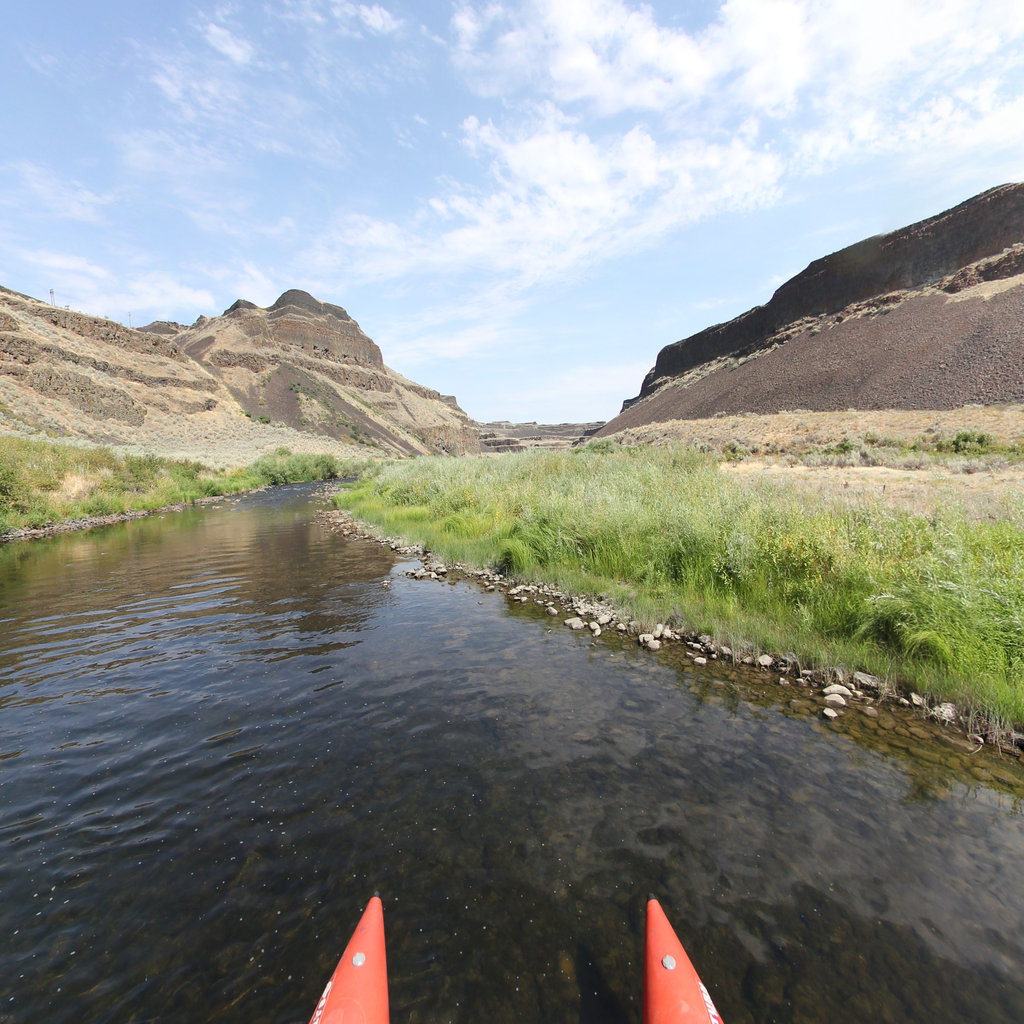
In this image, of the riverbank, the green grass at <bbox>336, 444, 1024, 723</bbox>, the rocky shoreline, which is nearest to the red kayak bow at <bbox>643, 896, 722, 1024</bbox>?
the rocky shoreline

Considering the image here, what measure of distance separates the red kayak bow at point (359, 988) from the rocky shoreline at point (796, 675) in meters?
4.61

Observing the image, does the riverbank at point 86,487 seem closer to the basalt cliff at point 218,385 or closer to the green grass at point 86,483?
the green grass at point 86,483

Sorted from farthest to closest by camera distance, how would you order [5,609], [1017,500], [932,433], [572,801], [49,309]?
[49,309], [932,433], [5,609], [1017,500], [572,801]

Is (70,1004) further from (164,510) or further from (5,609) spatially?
(164,510)

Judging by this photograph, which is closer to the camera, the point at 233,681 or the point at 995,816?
the point at 995,816

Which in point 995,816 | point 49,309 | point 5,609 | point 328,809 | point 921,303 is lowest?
point 995,816

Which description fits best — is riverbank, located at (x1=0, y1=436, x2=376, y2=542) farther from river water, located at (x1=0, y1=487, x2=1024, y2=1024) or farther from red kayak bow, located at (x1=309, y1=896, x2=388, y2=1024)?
A: red kayak bow, located at (x1=309, y1=896, x2=388, y2=1024)

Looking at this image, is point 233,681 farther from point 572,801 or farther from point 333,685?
point 572,801

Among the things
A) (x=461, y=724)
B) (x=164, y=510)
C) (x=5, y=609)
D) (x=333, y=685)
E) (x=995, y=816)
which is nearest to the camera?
(x=995, y=816)

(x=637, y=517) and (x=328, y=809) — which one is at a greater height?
(x=637, y=517)

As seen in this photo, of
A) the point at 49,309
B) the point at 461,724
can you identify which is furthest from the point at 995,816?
the point at 49,309

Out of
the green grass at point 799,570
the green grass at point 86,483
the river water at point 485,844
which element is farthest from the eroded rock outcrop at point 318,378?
the river water at point 485,844

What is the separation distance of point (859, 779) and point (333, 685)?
546 centimetres

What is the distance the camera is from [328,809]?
392 centimetres
